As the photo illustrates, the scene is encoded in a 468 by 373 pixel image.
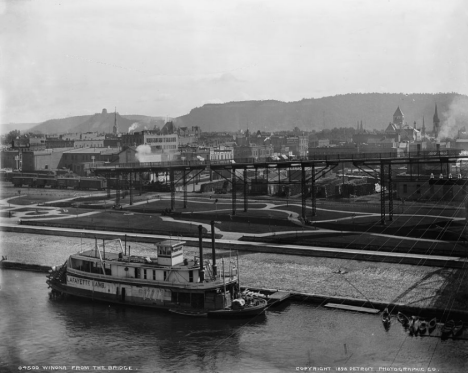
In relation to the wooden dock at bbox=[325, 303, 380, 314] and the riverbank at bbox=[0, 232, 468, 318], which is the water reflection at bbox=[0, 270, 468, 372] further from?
the riverbank at bbox=[0, 232, 468, 318]

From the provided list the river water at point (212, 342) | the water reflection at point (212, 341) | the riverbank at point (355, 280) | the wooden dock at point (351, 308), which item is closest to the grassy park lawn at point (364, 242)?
the riverbank at point (355, 280)

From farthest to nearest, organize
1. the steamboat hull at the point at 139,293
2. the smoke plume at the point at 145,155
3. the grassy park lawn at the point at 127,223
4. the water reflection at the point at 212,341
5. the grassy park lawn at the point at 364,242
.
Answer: the smoke plume at the point at 145,155
the grassy park lawn at the point at 127,223
the grassy park lawn at the point at 364,242
the steamboat hull at the point at 139,293
the water reflection at the point at 212,341

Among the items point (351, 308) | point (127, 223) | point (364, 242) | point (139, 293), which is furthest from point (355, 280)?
point (127, 223)

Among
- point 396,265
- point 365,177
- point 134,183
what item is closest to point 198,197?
point 134,183

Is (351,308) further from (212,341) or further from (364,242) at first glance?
(364,242)

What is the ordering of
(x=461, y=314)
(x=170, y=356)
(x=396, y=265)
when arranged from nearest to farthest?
(x=170, y=356), (x=461, y=314), (x=396, y=265)

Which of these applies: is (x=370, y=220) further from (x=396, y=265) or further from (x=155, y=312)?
(x=155, y=312)

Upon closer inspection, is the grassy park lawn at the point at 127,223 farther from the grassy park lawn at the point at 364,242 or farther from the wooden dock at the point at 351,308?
the wooden dock at the point at 351,308
